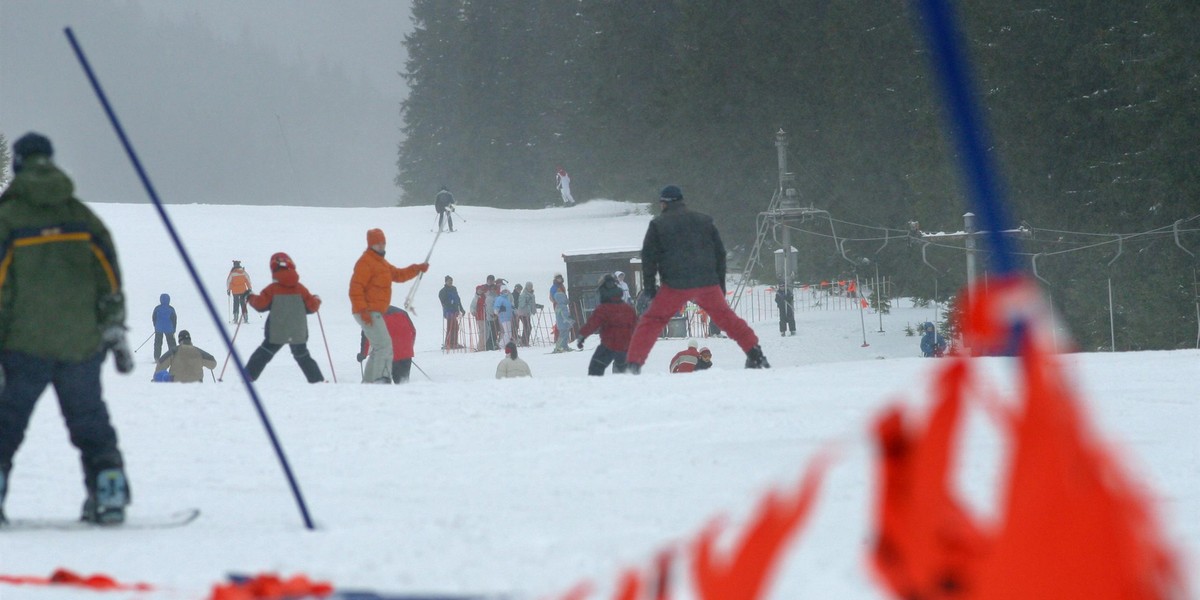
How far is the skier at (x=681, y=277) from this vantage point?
34.6 ft

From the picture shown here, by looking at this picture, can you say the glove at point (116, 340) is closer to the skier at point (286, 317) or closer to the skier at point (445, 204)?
the skier at point (286, 317)

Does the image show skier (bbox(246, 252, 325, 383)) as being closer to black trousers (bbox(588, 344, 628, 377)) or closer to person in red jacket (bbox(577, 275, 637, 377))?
black trousers (bbox(588, 344, 628, 377))

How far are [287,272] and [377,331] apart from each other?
0.93 metres

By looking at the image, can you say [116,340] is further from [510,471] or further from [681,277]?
[681,277]

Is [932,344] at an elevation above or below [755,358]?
below

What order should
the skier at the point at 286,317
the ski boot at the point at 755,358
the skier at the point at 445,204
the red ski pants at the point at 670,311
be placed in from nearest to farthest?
the red ski pants at the point at 670,311
the ski boot at the point at 755,358
the skier at the point at 286,317
the skier at the point at 445,204

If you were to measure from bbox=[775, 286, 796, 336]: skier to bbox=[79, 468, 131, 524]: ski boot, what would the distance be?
2235 centimetres

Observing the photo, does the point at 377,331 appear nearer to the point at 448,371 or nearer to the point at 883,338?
the point at 448,371

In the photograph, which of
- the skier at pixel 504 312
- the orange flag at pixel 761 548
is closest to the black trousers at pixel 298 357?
the orange flag at pixel 761 548

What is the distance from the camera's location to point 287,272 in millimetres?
12117

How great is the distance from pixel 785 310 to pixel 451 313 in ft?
21.9

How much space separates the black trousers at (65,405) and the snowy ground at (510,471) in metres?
0.35

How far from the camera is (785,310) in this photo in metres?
27.1

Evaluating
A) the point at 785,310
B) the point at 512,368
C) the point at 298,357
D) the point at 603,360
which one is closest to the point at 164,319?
the point at 785,310
